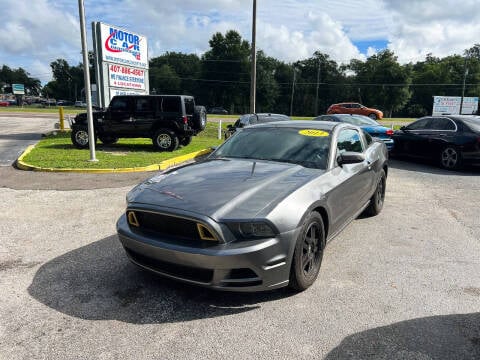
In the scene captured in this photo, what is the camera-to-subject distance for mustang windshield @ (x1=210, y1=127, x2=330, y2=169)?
4.21 meters

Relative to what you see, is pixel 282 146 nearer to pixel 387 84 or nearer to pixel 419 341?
pixel 419 341

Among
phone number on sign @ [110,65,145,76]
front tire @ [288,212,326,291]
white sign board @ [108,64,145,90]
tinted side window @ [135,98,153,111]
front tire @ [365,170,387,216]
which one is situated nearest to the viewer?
front tire @ [288,212,326,291]

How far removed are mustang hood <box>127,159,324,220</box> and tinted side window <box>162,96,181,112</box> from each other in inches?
356

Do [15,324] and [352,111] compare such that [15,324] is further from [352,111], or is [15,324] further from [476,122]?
[352,111]

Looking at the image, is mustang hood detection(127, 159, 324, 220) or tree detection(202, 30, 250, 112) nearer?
mustang hood detection(127, 159, 324, 220)

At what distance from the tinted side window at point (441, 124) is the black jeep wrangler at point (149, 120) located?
24.6ft

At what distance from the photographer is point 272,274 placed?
3031 millimetres

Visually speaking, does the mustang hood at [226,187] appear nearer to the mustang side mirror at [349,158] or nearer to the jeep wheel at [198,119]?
the mustang side mirror at [349,158]

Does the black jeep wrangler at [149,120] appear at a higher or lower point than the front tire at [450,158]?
higher

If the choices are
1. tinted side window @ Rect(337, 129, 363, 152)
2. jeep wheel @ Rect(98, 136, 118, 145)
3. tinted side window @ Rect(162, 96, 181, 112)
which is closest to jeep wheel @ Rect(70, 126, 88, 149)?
jeep wheel @ Rect(98, 136, 118, 145)

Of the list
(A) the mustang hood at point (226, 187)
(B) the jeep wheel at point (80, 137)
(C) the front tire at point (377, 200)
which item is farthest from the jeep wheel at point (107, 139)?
(A) the mustang hood at point (226, 187)

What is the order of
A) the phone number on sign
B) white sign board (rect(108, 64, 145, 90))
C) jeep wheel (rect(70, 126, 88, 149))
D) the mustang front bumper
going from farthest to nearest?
the phone number on sign < white sign board (rect(108, 64, 145, 90)) < jeep wheel (rect(70, 126, 88, 149)) < the mustang front bumper

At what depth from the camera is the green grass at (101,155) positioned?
9820 mm

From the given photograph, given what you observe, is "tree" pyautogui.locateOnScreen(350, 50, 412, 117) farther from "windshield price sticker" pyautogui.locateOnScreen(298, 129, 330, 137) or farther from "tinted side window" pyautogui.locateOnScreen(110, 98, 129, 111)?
"windshield price sticker" pyautogui.locateOnScreen(298, 129, 330, 137)
